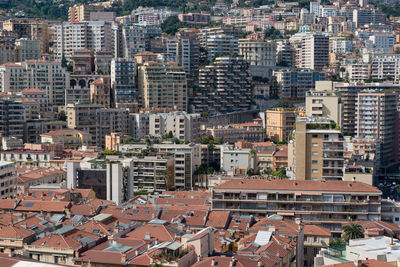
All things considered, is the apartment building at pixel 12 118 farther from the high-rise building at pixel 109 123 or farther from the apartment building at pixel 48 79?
the apartment building at pixel 48 79

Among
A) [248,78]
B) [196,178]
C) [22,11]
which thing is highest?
[22,11]

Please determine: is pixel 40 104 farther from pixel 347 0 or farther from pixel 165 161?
pixel 347 0

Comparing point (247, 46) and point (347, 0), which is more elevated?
point (347, 0)

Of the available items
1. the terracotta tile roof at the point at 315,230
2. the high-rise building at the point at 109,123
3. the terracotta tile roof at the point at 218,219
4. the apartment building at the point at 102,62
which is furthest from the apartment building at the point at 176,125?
the terracotta tile roof at the point at 315,230

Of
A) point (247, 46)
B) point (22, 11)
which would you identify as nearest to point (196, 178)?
point (247, 46)

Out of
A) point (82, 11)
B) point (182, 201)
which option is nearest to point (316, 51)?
point (82, 11)

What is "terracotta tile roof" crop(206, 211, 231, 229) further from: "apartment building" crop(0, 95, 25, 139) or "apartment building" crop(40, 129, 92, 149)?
"apartment building" crop(0, 95, 25, 139)

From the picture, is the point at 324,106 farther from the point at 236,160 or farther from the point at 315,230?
the point at 315,230
